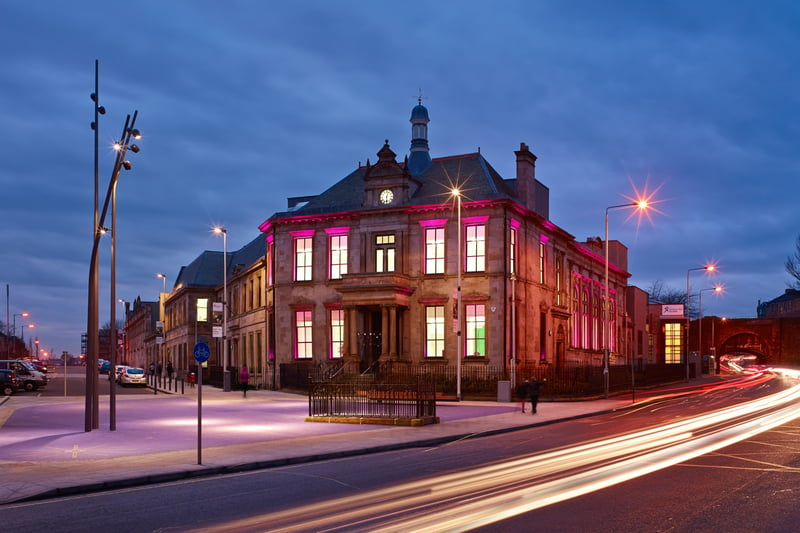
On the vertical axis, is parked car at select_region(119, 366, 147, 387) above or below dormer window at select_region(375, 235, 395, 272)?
below

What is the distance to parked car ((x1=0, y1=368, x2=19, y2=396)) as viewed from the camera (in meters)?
44.1

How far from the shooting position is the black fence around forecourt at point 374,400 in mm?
24344

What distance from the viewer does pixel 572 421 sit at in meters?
26.3

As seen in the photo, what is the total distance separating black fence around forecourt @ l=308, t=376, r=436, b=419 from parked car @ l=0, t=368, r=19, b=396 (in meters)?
26.0

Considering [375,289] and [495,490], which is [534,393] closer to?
[375,289]

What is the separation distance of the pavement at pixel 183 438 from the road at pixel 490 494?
0.73 metres

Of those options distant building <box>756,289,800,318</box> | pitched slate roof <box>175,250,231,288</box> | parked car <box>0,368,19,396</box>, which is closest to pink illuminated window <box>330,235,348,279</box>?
parked car <box>0,368,19,396</box>

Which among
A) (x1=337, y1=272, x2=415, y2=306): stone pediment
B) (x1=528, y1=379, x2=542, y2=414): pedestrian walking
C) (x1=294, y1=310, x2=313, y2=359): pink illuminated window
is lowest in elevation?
(x1=528, y1=379, x2=542, y2=414): pedestrian walking

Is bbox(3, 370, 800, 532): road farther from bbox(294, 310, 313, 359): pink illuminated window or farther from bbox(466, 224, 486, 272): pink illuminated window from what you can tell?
bbox(294, 310, 313, 359): pink illuminated window

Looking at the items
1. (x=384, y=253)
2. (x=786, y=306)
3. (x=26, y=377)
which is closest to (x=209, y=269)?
(x=26, y=377)

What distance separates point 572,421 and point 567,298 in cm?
2844

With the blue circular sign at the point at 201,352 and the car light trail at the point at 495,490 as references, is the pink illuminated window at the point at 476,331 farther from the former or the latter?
the blue circular sign at the point at 201,352

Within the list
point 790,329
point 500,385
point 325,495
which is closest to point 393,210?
point 500,385

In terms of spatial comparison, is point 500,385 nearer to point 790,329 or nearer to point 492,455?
point 492,455
